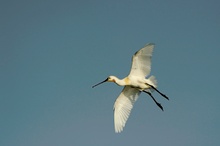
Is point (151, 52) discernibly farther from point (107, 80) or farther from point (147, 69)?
point (107, 80)

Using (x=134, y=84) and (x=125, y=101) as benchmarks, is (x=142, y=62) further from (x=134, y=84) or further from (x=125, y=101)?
(x=125, y=101)

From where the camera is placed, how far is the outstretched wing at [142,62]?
34.7 m

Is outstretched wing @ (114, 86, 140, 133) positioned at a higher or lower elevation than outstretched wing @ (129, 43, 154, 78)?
lower

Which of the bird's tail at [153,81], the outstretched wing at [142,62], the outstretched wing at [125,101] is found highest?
the outstretched wing at [142,62]

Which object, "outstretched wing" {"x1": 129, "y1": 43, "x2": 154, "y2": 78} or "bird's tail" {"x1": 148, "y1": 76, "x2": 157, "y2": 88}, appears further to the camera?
"bird's tail" {"x1": 148, "y1": 76, "x2": 157, "y2": 88}

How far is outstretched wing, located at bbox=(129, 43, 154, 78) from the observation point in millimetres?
34656

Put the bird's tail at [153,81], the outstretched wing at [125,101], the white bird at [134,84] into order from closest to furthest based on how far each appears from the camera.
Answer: the white bird at [134,84] → the bird's tail at [153,81] → the outstretched wing at [125,101]

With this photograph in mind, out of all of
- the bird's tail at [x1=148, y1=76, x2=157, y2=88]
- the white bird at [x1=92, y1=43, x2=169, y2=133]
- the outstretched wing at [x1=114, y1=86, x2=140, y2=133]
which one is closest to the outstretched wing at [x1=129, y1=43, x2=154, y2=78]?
the white bird at [x1=92, y1=43, x2=169, y2=133]

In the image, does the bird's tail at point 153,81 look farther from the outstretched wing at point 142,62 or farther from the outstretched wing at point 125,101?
the outstretched wing at point 125,101

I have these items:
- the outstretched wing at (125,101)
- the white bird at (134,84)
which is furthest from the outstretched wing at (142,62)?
the outstretched wing at (125,101)

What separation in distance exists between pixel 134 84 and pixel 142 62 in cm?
159

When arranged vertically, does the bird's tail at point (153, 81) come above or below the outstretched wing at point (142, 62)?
below

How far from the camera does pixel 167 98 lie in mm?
36094

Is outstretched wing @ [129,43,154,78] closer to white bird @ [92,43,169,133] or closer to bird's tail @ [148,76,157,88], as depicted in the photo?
white bird @ [92,43,169,133]
